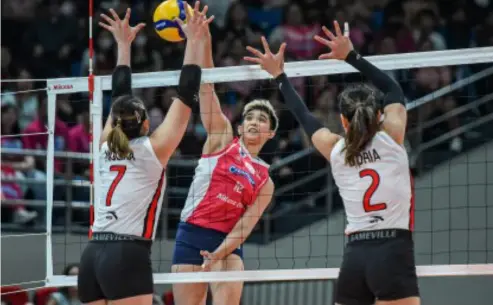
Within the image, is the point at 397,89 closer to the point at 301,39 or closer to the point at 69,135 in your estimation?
the point at 69,135

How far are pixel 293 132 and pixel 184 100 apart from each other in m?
6.89

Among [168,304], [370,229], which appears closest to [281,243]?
[168,304]

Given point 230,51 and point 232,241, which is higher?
point 230,51

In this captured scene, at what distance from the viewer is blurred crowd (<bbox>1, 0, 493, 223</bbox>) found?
13.8 metres

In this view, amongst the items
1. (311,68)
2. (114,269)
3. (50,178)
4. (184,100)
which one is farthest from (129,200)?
(50,178)

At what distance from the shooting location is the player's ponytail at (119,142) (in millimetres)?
6977

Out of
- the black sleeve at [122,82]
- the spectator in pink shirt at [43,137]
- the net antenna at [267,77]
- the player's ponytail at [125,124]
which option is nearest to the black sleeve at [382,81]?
the net antenna at [267,77]

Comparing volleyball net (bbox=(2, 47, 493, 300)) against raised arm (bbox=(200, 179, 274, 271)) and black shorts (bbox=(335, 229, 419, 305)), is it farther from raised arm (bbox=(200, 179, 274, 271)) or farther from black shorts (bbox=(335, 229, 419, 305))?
black shorts (bbox=(335, 229, 419, 305))

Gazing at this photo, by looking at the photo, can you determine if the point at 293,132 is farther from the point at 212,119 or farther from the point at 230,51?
the point at 212,119

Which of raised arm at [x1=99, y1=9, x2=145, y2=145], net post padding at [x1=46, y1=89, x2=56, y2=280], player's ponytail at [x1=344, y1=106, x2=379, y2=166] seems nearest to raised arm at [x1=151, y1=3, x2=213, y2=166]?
raised arm at [x1=99, y1=9, x2=145, y2=145]

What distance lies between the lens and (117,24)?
7949mm

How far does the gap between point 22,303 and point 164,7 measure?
517 cm

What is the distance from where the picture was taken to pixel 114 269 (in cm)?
677

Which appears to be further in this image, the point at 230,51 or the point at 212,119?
the point at 230,51
